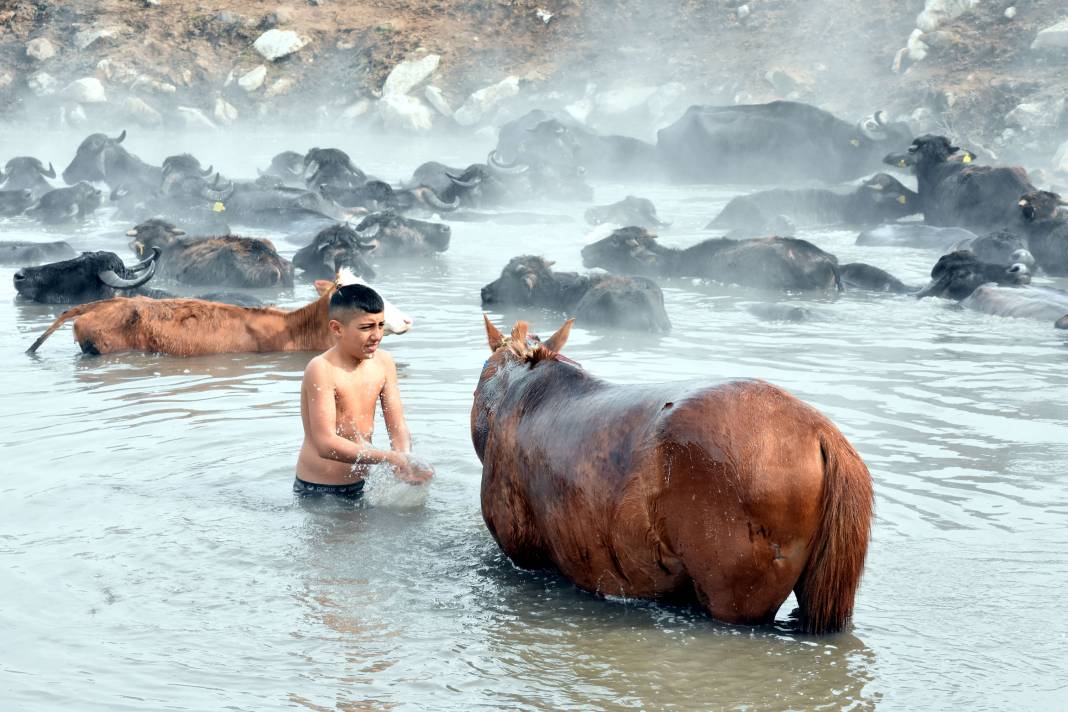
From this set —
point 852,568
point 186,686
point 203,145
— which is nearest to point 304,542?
point 186,686

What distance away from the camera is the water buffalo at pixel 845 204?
19000 mm

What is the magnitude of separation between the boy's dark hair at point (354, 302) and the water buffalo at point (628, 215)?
42.4 feet

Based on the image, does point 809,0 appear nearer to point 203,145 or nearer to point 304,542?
point 203,145

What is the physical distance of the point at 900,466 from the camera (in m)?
6.86

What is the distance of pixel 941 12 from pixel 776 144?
9.84 m

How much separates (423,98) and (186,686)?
35.3 meters

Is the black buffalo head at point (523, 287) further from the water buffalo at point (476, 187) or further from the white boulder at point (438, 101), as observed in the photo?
the white boulder at point (438, 101)

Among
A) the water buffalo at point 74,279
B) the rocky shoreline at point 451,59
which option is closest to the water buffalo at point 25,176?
the water buffalo at point 74,279

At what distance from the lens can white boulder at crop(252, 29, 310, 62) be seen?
1567 inches

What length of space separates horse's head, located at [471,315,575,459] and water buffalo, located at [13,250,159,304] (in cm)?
758

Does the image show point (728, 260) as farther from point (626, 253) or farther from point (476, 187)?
point (476, 187)

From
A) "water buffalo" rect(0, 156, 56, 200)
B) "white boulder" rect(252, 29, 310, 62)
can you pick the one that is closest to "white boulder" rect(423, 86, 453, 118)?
"white boulder" rect(252, 29, 310, 62)

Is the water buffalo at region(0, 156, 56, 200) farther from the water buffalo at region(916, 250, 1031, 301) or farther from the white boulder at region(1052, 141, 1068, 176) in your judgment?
the white boulder at region(1052, 141, 1068, 176)

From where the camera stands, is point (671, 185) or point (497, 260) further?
point (671, 185)
